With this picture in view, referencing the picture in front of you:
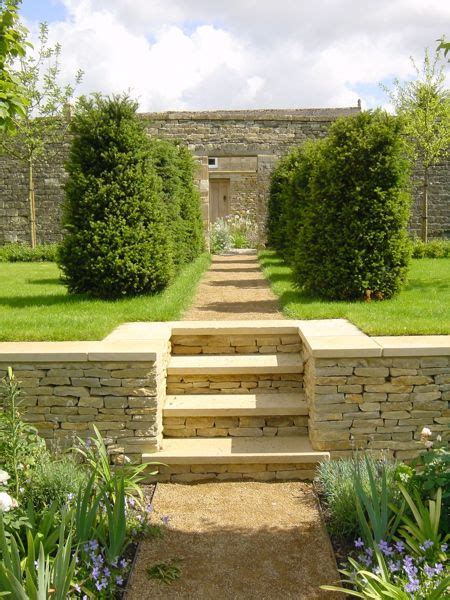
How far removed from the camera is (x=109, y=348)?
455 centimetres

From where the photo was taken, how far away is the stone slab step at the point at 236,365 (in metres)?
5.01

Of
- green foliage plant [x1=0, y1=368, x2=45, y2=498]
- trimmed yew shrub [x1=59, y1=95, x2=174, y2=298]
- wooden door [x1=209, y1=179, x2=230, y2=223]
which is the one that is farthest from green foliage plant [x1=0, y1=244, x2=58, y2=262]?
green foliage plant [x1=0, y1=368, x2=45, y2=498]

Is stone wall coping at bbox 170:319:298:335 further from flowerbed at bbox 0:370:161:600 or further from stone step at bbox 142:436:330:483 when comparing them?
flowerbed at bbox 0:370:161:600

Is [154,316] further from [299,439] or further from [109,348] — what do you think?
[299,439]

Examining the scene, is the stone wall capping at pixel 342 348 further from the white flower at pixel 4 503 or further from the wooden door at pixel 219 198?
the wooden door at pixel 219 198

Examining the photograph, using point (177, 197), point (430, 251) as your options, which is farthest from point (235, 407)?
point (430, 251)

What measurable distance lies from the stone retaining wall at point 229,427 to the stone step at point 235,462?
0.24 m

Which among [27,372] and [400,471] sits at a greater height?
[27,372]

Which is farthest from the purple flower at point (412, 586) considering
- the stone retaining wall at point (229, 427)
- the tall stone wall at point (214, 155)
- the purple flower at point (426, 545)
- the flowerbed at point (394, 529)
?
the tall stone wall at point (214, 155)

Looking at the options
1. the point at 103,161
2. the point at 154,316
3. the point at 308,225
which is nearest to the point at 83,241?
the point at 103,161

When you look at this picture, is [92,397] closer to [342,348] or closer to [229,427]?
[229,427]

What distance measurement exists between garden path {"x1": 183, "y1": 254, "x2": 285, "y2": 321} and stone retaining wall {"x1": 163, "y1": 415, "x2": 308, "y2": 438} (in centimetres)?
194

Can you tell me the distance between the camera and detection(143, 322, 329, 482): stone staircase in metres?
4.44

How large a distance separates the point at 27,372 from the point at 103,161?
362 centimetres
